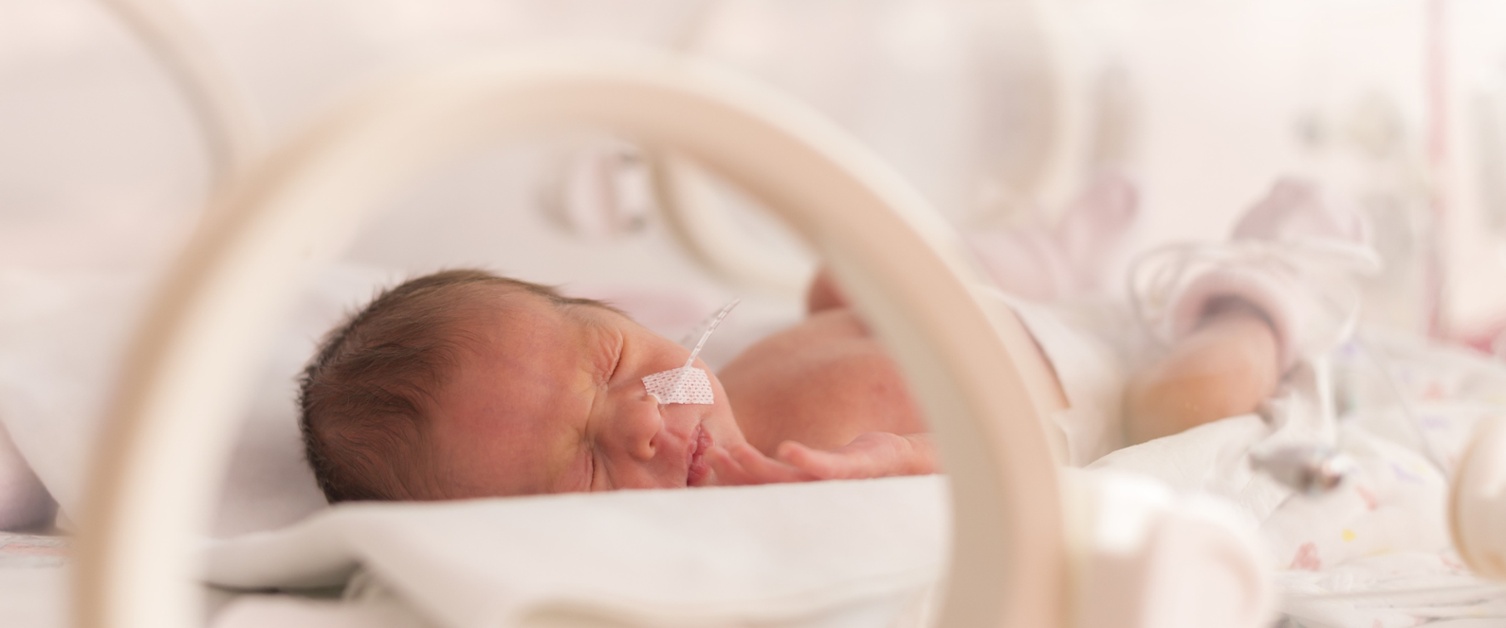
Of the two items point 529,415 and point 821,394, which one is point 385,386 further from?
point 821,394

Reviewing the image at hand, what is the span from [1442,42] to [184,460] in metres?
1.97

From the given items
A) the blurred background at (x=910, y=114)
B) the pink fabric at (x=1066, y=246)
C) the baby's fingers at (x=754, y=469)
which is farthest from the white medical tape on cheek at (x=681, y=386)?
the blurred background at (x=910, y=114)

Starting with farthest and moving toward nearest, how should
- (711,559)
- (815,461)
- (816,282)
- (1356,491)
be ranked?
(816,282) < (1356,491) < (815,461) < (711,559)

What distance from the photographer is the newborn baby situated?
676mm

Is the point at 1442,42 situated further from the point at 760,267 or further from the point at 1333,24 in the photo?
the point at 760,267

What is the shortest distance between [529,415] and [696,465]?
0.12 metres

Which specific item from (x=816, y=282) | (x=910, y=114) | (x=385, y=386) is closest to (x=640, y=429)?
(x=385, y=386)

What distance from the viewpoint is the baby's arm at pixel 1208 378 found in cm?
89

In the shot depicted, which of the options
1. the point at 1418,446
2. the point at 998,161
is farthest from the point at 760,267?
the point at 1418,446

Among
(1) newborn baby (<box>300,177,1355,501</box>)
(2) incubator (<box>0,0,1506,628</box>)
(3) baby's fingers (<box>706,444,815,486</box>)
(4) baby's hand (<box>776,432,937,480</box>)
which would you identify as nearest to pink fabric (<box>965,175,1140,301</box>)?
(2) incubator (<box>0,0,1506,628</box>)

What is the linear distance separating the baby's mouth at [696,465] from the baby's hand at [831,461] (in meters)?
0.01

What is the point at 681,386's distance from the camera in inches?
29.2

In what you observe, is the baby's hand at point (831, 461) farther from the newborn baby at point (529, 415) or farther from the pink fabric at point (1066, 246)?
the pink fabric at point (1066, 246)

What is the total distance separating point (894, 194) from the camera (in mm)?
392
